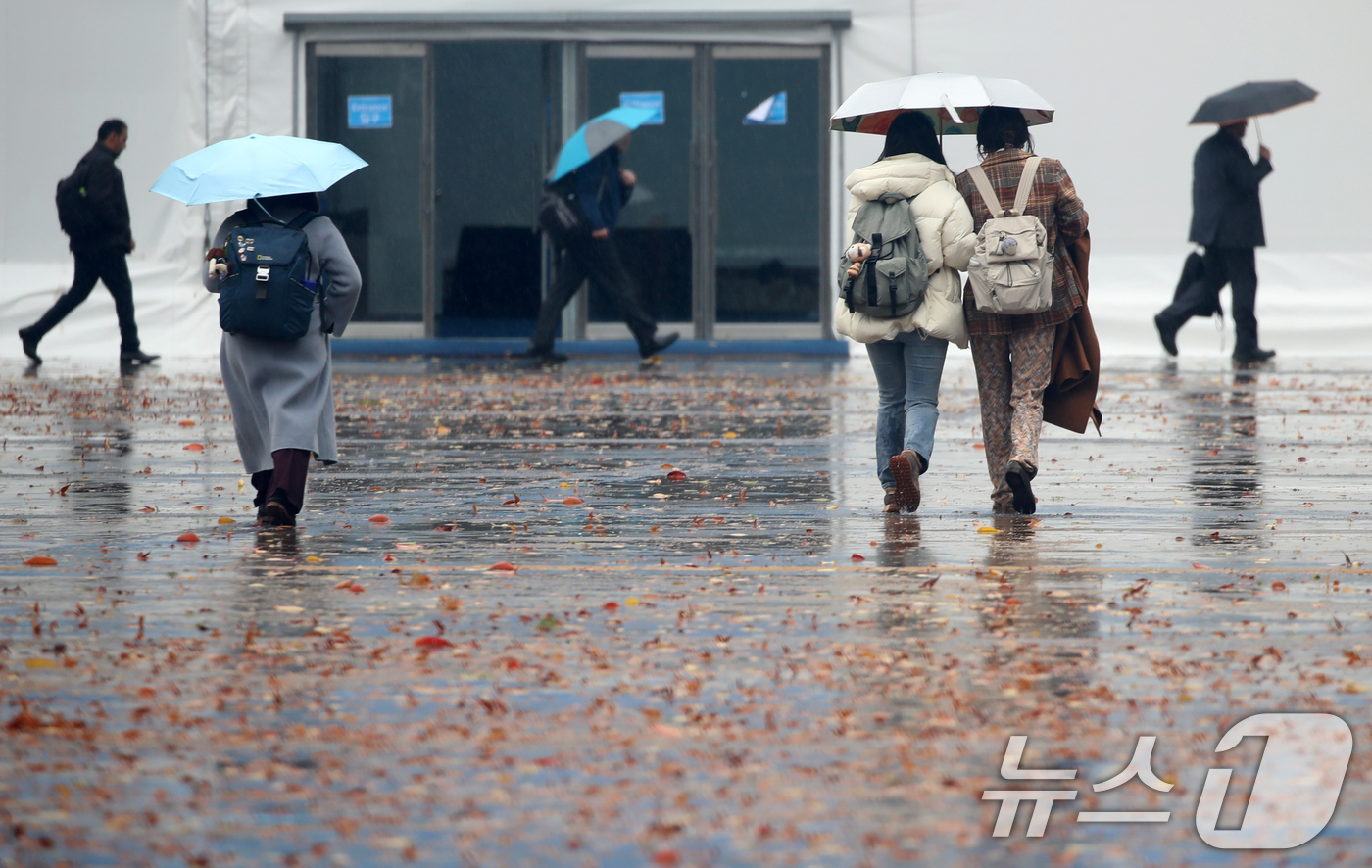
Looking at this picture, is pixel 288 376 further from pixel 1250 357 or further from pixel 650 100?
pixel 650 100

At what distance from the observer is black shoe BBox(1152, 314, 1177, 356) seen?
679 inches

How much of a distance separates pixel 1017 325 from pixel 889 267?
1.97 feet

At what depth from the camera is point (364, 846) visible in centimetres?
335

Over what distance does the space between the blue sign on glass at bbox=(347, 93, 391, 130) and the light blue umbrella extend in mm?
12380

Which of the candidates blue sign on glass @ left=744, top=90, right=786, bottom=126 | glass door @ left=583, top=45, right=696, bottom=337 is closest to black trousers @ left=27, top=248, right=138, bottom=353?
glass door @ left=583, top=45, right=696, bottom=337

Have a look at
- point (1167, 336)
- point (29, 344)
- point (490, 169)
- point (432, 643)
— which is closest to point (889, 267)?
point (432, 643)

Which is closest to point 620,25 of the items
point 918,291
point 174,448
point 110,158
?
point 110,158

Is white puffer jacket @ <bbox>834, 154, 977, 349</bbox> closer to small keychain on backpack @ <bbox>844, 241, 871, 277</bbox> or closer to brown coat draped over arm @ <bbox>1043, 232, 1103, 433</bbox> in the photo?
small keychain on backpack @ <bbox>844, 241, 871, 277</bbox>

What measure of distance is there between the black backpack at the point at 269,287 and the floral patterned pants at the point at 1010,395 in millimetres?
2639

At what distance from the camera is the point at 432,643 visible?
4926mm

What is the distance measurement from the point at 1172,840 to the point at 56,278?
17.7 metres

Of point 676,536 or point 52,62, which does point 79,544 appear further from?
point 52,62

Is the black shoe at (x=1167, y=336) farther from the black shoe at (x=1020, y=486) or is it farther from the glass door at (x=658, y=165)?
the black shoe at (x=1020, y=486)
